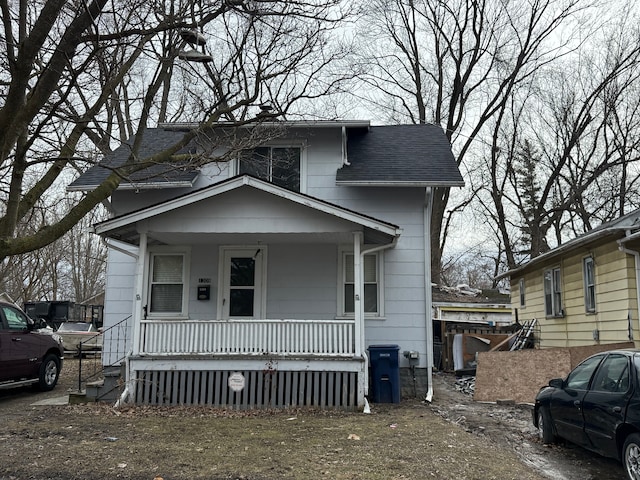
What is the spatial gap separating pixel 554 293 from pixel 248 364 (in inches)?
359

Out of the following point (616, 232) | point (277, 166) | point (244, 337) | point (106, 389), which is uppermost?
point (277, 166)

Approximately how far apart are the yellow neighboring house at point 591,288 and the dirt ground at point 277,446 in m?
3.16

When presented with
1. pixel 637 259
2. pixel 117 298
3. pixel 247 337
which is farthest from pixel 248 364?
pixel 637 259

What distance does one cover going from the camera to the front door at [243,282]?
12281mm

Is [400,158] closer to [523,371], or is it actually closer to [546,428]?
[523,371]

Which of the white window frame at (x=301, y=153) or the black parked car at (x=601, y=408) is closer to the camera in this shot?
the black parked car at (x=601, y=408)

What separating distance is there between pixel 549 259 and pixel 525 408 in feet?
20.1

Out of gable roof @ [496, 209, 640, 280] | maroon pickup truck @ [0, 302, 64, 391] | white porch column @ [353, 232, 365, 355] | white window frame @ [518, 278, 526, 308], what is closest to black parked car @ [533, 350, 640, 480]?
white porch column @ [353, 232, 365, 355]

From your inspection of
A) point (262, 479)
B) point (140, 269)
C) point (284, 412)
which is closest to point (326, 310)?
point (284, 412)

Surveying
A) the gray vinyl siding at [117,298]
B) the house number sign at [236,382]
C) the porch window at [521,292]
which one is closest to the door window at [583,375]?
the house number sign at [236,382]

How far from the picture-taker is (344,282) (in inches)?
485

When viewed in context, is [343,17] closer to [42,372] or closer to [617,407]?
[617,407]

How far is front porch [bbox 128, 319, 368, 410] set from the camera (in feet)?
33.8

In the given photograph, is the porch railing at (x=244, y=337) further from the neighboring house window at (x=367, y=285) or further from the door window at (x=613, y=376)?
the door window at (x=613, y=376)
